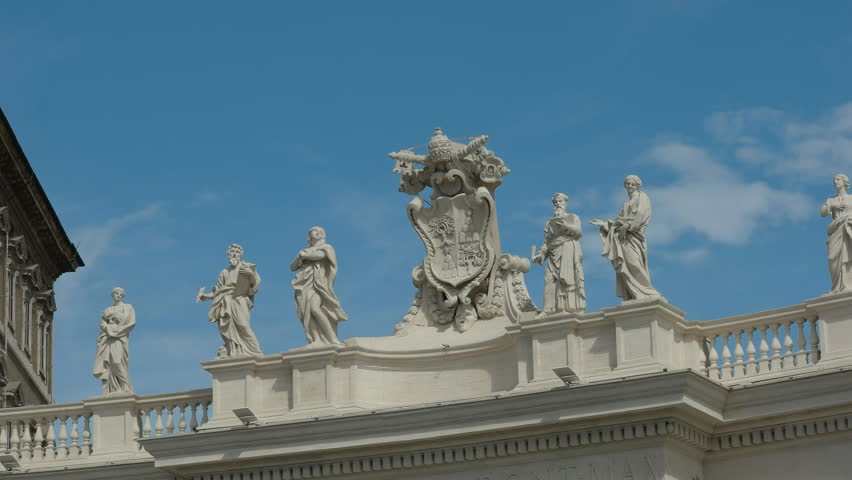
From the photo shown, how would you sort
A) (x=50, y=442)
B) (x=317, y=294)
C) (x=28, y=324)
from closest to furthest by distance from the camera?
(x=317, y=294) < (x=50, y=442) < (x=28, y=324)

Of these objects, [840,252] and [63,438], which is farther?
[63,438]

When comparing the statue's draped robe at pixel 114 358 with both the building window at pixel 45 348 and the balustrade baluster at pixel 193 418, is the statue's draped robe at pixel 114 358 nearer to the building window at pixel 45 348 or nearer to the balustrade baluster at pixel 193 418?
the balustrade baluster at pixel 193 418

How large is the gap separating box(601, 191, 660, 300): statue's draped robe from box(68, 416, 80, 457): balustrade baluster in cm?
914

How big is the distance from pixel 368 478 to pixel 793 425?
6.35m

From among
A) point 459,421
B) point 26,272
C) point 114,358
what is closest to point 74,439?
point 114,358

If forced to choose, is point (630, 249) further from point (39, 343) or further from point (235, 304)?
point (39, 343)

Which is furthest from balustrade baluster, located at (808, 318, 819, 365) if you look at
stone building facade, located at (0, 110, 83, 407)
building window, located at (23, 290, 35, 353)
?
building window, located at (23, 290, 35, 353)

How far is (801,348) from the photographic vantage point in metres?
34.8

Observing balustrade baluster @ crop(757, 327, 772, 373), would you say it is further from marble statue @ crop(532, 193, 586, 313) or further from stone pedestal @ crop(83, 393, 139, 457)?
stone pedestal @ crop(83, 393, 139, 457)

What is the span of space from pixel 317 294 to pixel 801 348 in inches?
294

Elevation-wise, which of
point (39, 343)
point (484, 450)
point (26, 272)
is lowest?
point (484, 450)

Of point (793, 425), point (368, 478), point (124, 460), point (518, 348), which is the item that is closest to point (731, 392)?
point (793, 425)

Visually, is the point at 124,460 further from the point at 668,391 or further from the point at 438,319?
the point at 668,391

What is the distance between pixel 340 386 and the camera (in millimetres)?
36969
